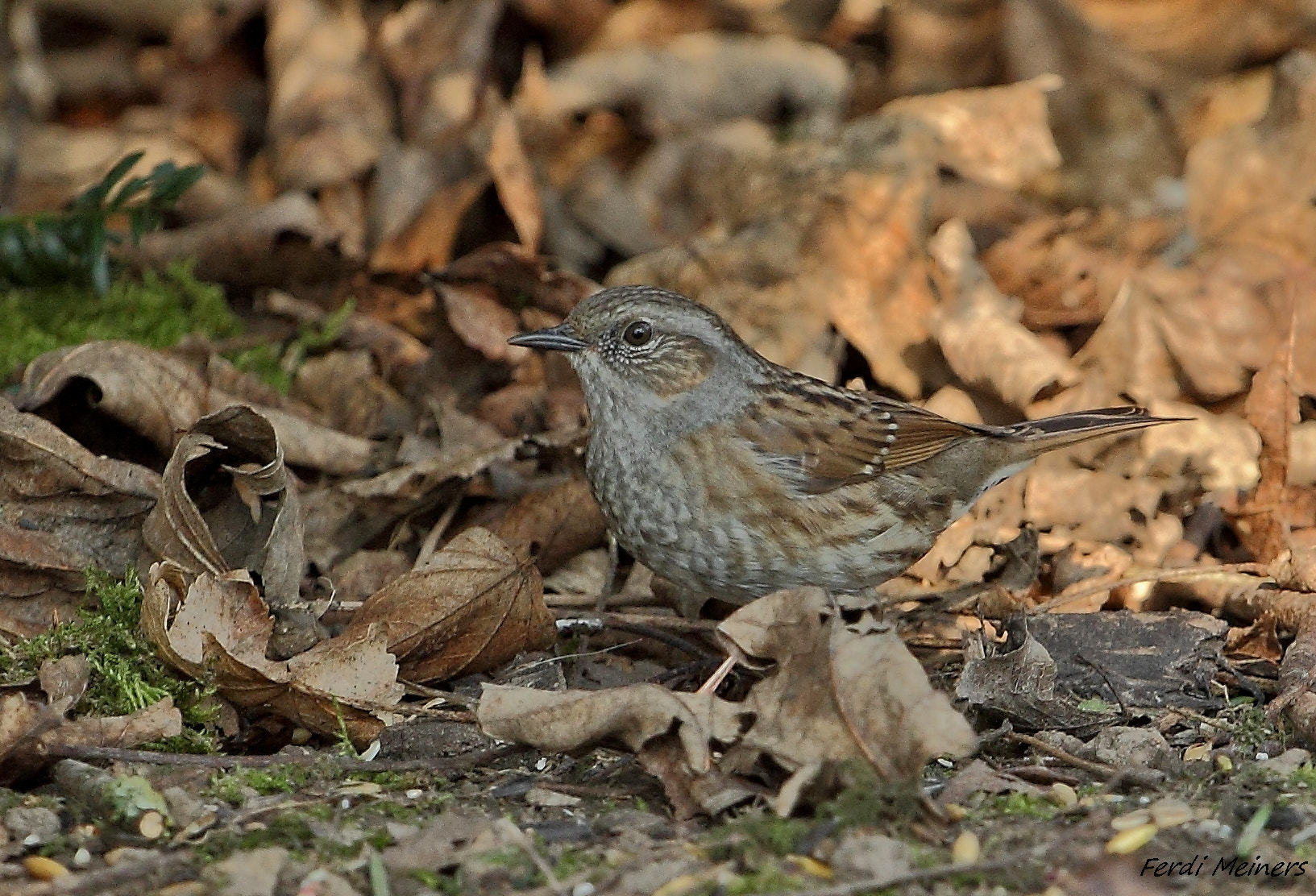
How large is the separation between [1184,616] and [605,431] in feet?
6.62

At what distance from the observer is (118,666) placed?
165 inches

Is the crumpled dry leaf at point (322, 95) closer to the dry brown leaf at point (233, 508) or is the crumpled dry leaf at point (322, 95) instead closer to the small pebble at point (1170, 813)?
the dry brown leaf at point (233, 508)

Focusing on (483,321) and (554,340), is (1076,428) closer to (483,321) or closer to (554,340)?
(554,340)

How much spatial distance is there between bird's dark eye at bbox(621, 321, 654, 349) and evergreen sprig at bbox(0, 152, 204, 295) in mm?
2029

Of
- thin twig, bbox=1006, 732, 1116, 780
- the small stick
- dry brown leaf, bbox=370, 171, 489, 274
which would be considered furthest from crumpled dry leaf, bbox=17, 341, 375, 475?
thin twig, bbox=1006, 732, 1116, 780

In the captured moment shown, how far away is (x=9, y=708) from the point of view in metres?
3.69

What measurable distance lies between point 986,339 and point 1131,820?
316 centimetres

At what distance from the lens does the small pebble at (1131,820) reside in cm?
344

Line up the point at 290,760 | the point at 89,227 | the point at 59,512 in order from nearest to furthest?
the point at 290,760 → the point at 59,512 → the point at 89,227

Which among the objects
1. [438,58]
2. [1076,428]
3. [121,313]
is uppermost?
[438,58]

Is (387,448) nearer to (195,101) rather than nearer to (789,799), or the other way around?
(789,799)

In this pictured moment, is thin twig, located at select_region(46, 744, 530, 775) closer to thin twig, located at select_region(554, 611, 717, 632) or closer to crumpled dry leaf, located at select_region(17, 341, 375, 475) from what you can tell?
thin twig, located at select_region(554, 611, 717, 632)

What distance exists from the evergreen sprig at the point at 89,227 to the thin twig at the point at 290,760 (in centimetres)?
274

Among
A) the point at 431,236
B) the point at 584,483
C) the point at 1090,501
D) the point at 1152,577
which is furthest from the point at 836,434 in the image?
the point at 431,236
